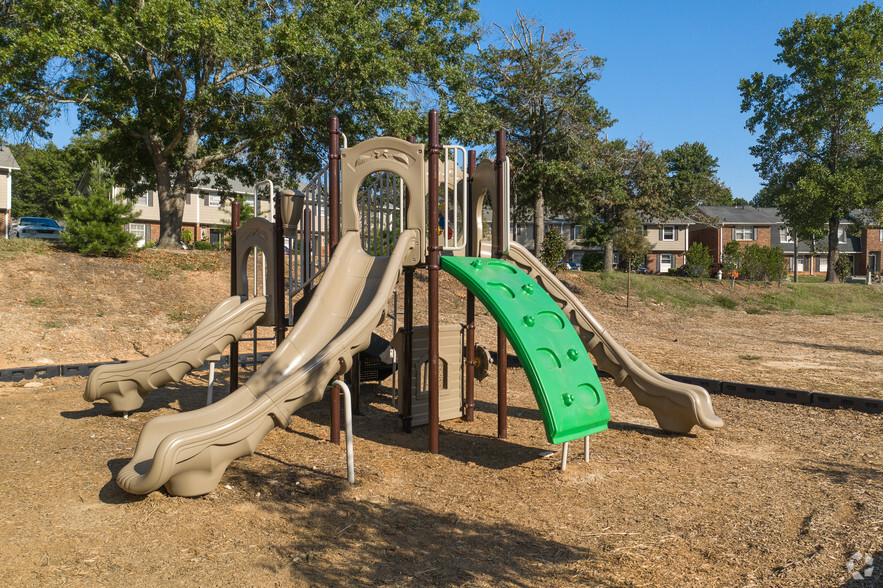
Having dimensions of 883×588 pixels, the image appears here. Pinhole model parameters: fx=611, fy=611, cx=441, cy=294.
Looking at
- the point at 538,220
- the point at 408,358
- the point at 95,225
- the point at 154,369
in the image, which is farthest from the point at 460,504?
the point at 538,220

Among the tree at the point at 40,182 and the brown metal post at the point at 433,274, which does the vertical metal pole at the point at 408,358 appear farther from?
the tree at the point at 40,182

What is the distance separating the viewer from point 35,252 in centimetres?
1764

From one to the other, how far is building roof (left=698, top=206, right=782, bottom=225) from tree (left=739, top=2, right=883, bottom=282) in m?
16.0

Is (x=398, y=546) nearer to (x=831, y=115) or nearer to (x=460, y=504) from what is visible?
(x=460, y=504)

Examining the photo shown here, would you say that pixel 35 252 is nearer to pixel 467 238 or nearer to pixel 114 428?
pixel 114 428

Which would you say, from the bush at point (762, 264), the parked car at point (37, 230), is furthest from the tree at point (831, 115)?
the parked car at point (37, 230)

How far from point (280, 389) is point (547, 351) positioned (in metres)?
2.48

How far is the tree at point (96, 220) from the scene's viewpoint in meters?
18.1

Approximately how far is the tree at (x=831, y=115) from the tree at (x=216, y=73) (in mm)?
24387

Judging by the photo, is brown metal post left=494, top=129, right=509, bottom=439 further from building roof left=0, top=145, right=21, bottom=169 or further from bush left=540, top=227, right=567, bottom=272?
building roof left=0, top=145, right=21, bottom=169

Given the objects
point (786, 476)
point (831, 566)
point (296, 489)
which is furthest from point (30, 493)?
point (786, 476)

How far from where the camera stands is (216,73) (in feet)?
64.6

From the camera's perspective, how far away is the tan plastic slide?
15.3ft

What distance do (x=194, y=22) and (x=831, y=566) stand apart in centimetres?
1690
